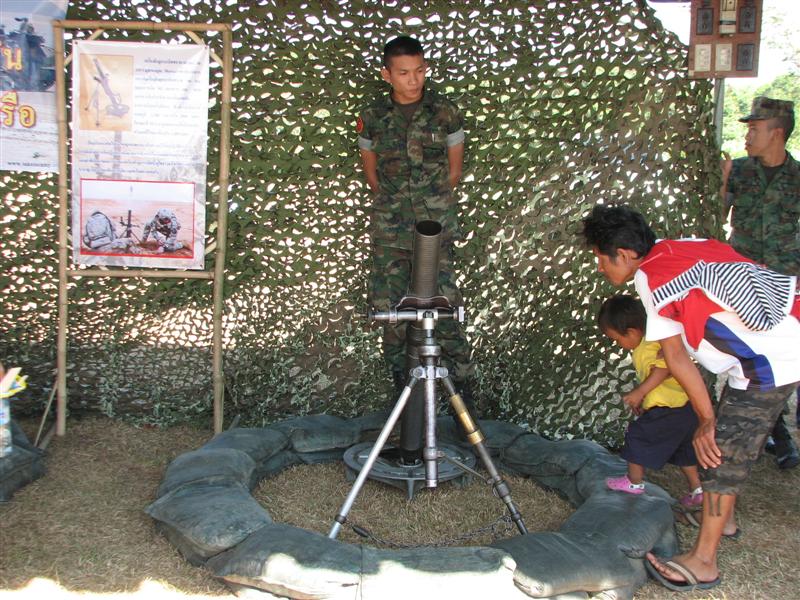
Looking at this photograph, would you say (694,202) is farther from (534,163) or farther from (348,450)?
(348,450)

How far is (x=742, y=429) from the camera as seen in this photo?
2.73m

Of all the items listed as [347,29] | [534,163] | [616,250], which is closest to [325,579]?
[616,250]

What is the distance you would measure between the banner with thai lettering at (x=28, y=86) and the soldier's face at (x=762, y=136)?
3575 millimetres

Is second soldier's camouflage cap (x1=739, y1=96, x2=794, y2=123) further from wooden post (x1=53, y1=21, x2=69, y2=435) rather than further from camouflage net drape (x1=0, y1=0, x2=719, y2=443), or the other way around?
wooden post (x1=53, y1=21, x2=69, y2=435)

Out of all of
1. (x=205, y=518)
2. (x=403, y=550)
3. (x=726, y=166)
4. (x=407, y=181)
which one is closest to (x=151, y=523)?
(x=205, y=518)

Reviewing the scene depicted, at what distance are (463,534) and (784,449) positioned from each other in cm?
200

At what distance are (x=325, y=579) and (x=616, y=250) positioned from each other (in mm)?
1531

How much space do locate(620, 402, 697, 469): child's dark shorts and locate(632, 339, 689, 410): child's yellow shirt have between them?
3cm

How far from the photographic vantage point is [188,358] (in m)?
4.38

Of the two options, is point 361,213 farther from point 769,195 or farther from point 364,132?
point 769,195

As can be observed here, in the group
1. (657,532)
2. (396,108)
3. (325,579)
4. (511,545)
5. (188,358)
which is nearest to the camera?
(325,579)

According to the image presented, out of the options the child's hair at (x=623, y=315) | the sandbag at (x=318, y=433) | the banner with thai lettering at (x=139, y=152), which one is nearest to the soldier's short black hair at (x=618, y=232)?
the child's hair at (x=623, y=315)

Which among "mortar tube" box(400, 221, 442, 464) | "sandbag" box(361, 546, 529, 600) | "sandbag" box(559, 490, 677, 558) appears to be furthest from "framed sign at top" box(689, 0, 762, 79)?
"sandbag" box(361, 546, 529, 600)

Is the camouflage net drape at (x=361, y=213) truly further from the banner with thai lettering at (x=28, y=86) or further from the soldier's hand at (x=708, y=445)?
the soldier's hand at (x=708, y=445)
